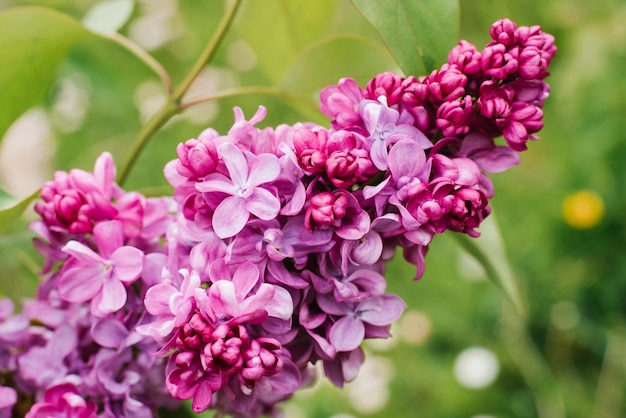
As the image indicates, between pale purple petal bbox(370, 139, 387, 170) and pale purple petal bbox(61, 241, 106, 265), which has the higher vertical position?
pale purple petal bbox(61, 241, 106, 265)

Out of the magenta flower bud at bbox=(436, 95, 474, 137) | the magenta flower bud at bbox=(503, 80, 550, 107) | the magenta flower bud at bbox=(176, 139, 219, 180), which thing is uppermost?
the magenta flower bud at bbox=(176, 139, 219, 180)

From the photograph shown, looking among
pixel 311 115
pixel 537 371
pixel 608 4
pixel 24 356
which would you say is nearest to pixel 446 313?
pixel 537 371

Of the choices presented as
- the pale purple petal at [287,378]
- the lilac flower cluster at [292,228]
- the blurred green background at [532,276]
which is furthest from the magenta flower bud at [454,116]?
the blurred green background at [532,276]

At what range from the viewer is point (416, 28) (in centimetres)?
32

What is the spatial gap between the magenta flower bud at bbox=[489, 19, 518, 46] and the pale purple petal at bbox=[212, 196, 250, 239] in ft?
0.37

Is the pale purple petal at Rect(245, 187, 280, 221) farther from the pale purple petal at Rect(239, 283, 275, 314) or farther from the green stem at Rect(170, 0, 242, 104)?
the green stem at Rect(170, 0, 242, 104)

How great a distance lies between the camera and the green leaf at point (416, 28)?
302mm

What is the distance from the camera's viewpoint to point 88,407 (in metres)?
0.31

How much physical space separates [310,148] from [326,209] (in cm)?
2

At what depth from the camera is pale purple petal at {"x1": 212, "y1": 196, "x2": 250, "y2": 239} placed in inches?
10.5

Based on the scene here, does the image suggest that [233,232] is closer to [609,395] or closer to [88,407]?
[88,407]

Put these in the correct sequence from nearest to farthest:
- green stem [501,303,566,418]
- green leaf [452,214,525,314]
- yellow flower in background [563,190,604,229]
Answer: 1. green leaf [452,214,525,314]
2. green stem [501,303,566,418]
3. yellow flower in background [563,190,604,229]

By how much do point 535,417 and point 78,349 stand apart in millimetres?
835

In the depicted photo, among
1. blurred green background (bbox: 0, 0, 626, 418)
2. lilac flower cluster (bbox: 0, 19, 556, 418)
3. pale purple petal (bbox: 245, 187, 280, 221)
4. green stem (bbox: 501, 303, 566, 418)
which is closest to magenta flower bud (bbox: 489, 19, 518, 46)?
lilac flower cluster (bbox: 0, 19, 556, 418)
